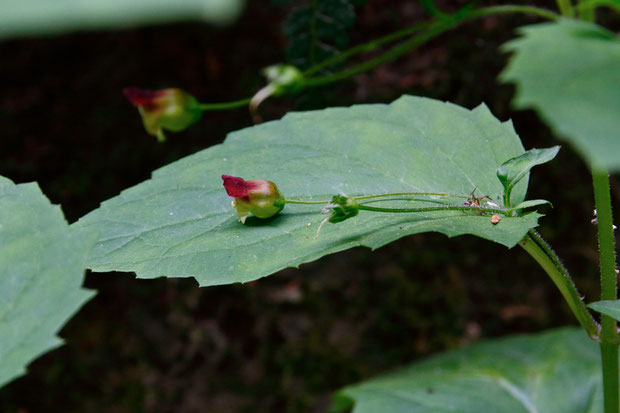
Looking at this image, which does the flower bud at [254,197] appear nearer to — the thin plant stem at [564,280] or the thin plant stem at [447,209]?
the thin plant stem at [447,209]

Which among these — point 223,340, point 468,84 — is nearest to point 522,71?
point 468,84

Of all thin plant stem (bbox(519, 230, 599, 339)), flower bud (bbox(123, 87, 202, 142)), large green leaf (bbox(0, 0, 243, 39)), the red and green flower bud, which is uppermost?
large green leaf (bbox(0, 0, 243, 39))

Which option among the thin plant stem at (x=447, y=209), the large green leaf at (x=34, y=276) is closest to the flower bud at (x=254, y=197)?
the thin plant stem at (x=447, y=209)

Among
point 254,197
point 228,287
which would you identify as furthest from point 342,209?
point 228,287

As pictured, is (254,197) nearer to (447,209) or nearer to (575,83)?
(447,209)

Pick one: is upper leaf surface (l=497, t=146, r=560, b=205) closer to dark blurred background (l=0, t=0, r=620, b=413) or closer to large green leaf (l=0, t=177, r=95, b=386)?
large green leaf (l=0, t=177, r=95, b=386)

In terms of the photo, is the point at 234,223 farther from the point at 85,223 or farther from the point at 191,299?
the point at 191,299

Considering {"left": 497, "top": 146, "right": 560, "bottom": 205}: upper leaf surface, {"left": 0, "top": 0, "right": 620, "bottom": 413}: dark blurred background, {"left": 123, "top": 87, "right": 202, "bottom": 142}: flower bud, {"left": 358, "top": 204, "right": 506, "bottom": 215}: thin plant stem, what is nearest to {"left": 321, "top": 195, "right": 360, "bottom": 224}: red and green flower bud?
{"left": 358, "top": 204, "right": 506, "bottom": 215}: thin plant stem
